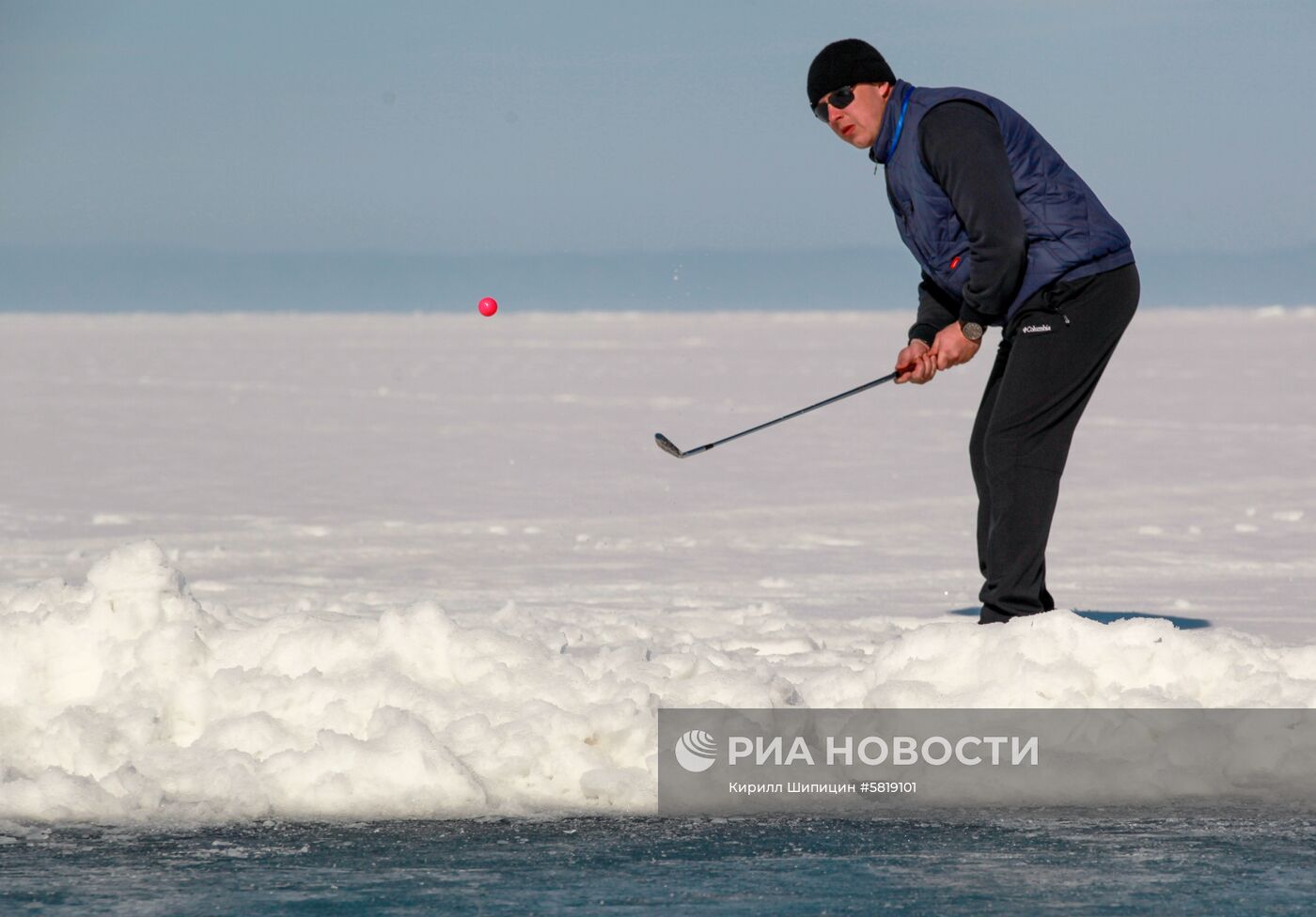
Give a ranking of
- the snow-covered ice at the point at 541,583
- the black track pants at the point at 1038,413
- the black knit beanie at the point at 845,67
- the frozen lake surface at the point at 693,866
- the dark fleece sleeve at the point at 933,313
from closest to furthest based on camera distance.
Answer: the frozen lake surface at the point at 693,866 < the snow-covered ice at the point at 541,583 < the black knit beanie at the point at 845,67 < the black track pants at the point at 1038,413 < the dark fleece sleeve at the point at 933,313

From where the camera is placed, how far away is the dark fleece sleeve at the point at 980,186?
14.2 feet

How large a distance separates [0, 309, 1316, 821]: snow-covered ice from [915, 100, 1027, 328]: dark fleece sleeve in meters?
0.90

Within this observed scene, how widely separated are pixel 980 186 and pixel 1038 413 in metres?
0.67

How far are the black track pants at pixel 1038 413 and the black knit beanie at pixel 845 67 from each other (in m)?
0.73

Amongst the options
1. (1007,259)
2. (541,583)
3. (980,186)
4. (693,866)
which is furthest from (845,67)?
(541,583)

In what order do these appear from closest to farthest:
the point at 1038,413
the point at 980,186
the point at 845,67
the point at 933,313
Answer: the point at 980,186 < the point at 845,67 < the point at 1038,413 < the point at 933,313

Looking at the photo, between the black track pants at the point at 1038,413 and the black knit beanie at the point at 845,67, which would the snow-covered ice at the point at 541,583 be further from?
the black knit beanie at the point at 845,67

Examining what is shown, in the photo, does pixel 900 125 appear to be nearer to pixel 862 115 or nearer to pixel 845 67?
pixel 862 115

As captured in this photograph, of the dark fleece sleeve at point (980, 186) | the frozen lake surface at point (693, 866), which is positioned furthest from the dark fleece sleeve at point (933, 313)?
the frozen lake surface at point (693, 866)

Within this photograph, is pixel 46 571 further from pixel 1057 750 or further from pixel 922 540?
pixel 1057 750

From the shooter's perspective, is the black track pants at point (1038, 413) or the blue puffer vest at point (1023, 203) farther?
the black track pants at point (1038, 413)

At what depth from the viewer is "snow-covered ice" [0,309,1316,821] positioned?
Answer: 3770mm

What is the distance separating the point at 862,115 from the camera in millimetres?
4520

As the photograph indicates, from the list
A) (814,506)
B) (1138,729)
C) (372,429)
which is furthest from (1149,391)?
(1138,729)
